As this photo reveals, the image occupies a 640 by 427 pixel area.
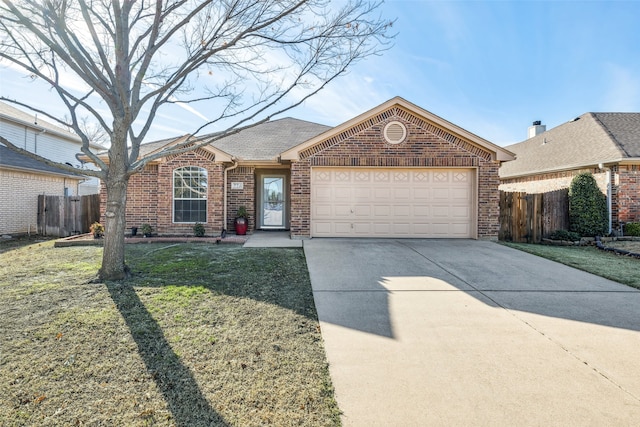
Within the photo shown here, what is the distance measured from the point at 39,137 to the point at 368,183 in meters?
17.9

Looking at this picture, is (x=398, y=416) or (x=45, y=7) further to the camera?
(x=45, y=7)

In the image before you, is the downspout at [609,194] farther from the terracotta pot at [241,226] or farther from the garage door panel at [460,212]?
the terracotta pot at [241,226]

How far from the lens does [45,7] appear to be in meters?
5.55

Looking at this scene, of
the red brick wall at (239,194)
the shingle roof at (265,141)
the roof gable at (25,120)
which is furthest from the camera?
the roof gable at (25,120)

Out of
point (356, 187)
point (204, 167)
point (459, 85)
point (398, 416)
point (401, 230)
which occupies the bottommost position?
point (398, 416)

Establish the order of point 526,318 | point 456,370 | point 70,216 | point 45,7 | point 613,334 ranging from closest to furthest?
point 456,370 → point 613,334 → point 526,318 → point 45,7 → point 70,216

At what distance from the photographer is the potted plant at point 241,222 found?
1093cm

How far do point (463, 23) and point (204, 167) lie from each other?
8903 mm

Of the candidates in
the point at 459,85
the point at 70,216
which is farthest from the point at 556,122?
the point at 70,216

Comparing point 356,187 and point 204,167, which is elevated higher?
point 204,167

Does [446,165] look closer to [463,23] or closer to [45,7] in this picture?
[463,23]

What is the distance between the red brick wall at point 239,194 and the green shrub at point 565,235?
406 inches

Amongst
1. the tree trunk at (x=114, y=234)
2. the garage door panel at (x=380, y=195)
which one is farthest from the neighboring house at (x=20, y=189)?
the garage door panel at (x=380, y=195)

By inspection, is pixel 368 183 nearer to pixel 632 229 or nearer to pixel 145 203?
pixel 145 203
